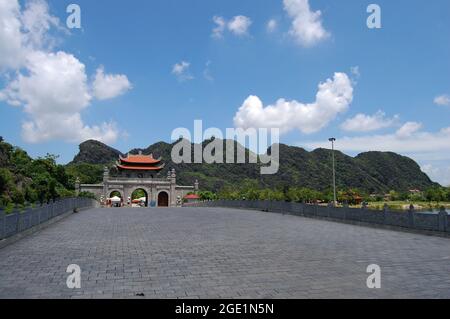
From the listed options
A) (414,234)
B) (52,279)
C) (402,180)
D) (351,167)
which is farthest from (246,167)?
(52,279)

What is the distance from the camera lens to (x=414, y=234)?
544 inches

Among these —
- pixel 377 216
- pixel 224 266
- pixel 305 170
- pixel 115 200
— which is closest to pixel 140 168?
pixel 115 200

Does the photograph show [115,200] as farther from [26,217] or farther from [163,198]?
[26,217]

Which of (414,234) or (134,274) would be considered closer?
(134,274)

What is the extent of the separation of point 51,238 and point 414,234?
12.9m

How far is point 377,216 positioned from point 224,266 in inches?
446

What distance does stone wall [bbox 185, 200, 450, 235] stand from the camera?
519 inches

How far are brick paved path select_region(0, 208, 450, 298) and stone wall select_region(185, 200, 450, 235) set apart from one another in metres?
1.16

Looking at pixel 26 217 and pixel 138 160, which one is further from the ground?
pixel 138 160

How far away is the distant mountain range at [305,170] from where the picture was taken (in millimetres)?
114062

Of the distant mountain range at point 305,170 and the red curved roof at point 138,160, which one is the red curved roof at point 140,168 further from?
the distant mountain range at point 305,170

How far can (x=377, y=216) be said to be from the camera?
16.5 m

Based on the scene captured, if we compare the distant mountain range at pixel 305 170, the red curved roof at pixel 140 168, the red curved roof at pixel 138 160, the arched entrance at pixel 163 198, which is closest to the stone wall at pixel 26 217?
the arched entrance at pixel 163 198
